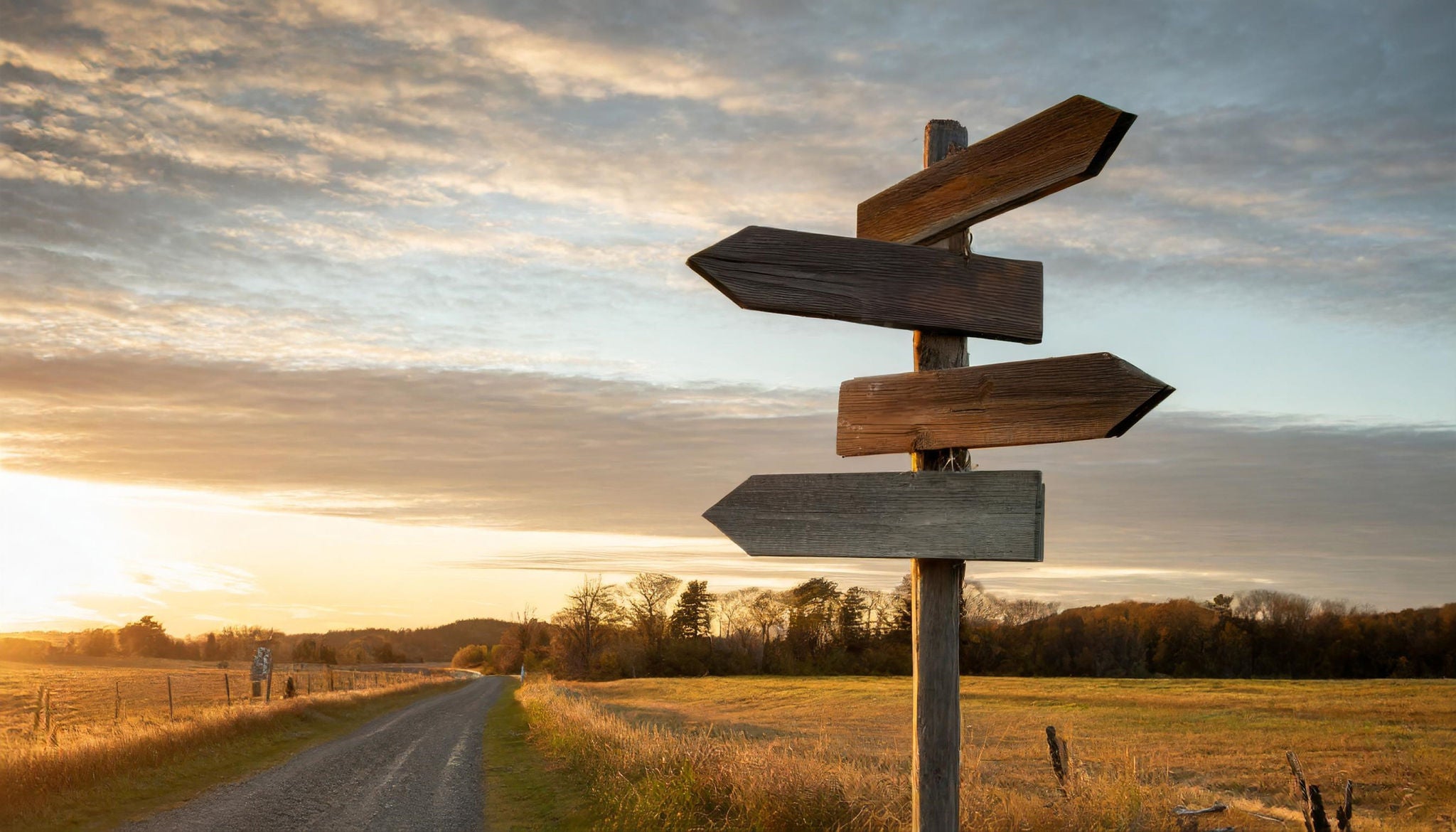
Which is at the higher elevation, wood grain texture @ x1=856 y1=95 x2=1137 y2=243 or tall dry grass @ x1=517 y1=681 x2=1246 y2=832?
wood grain texture @ x1=856 y1=95 x2=1137 y2=243

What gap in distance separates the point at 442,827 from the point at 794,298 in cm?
993

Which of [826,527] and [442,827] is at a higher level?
[826,527]

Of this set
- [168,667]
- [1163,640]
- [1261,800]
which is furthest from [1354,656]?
[168,667]

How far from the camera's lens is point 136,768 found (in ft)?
46.4

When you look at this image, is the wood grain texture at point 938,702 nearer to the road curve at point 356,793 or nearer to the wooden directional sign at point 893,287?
the wooden directional sign at point 893,287

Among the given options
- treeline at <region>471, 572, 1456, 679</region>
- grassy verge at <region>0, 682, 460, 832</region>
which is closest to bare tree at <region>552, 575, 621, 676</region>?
treeline at <region>471, 572, 1456, 679</region>

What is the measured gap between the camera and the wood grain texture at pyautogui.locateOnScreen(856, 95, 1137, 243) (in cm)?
356

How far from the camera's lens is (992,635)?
69.6 meters

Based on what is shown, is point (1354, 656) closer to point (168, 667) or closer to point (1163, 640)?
point (1163, 640)

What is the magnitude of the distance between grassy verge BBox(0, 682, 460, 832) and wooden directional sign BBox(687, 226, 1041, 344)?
12286 millimetres

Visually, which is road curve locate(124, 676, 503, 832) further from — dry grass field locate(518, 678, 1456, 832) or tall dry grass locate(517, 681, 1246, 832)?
tall dry grass locate(517, 681, 1246, 832)

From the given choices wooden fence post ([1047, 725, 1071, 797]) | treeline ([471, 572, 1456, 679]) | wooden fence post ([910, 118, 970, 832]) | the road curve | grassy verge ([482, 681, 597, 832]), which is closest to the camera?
wooden fence post ([910, 118, 970, 832])

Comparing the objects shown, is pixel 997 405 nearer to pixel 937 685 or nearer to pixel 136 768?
pixel 937 685

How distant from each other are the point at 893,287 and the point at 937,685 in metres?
1.78
